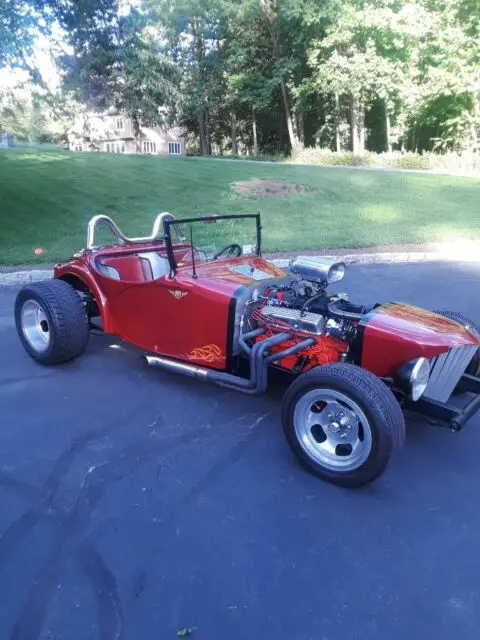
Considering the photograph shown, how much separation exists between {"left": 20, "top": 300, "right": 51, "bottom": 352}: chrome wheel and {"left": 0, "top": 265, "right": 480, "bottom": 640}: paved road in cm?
88

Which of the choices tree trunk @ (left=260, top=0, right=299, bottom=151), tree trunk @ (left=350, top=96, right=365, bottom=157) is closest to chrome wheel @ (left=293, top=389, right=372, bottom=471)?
tree trunk @ (left=350, top=96, right=365, bottom=157)

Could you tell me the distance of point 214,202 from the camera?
51.8ft

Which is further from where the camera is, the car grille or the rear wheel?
the rear wheel

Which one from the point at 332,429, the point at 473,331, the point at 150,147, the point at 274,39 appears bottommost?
the point at 332,429

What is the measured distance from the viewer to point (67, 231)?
11625 millimetres

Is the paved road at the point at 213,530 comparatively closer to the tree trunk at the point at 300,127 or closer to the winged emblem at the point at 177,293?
the winged emblem at the point at 177,293

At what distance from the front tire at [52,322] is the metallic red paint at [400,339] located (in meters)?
2.55

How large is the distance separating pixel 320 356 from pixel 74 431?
1821 millimetres

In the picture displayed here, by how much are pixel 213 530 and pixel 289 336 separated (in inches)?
55.2

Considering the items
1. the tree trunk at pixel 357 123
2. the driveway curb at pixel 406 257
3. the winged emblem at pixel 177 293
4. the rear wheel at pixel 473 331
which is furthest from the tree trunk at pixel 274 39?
the winged emblem at pixel 177 293

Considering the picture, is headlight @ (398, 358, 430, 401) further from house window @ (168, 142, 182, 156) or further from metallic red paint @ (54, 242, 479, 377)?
house window @ (168, 142, 182, 156)

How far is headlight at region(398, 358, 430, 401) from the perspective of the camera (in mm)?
3076

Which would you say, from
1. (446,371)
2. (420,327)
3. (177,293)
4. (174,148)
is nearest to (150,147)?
(174,148)

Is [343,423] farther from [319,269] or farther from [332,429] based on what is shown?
[319,269]
